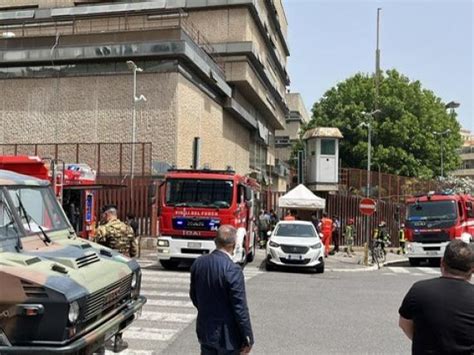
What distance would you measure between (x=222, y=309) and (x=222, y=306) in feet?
0.08

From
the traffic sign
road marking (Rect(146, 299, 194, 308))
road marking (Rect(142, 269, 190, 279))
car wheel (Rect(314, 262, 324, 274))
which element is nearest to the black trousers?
road marking (Rect(146, 299, 194, 308))

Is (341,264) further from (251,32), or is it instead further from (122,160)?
(251,32)

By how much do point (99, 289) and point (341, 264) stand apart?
54.8ft

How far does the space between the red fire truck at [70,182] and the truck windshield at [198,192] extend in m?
2.30

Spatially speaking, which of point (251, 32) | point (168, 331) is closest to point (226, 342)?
point (168, 331)

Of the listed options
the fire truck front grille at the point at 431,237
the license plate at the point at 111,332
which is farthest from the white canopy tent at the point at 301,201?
the license plate at the point at 111,332

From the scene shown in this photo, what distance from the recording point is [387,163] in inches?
1807

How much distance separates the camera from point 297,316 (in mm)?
9727

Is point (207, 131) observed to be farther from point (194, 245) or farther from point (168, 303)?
point (168, 303)

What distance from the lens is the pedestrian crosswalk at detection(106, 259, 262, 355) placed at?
24.8 feet

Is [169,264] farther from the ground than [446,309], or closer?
closer

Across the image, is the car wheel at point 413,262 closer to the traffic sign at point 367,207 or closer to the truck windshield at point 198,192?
the traffic sign at point 367,207

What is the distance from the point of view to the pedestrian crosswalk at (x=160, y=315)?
7.56m

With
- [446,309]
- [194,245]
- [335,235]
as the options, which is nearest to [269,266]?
[194,245]
